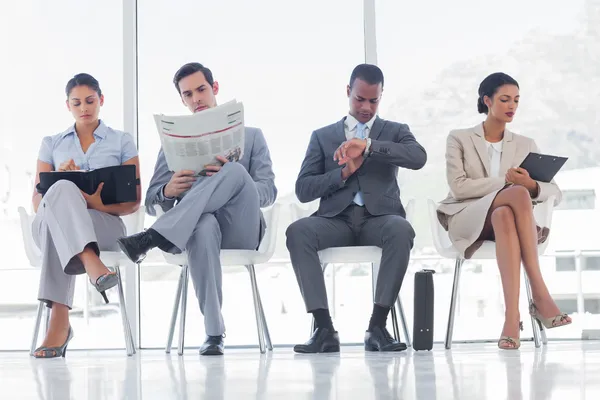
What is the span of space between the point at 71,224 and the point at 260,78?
169 cm

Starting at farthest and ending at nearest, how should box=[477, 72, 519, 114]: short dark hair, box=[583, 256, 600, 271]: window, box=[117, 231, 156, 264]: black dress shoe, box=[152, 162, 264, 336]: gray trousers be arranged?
box=[583, 256, 600, 271]: window
box=[477, 72, 519, 114]: short dark hair
box=[152, 162, 264, 336]: gray trousers
box=[117, 231, 156, 264]: black dress shoe

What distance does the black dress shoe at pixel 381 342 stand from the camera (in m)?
3.21

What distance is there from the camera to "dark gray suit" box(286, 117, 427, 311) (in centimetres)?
336

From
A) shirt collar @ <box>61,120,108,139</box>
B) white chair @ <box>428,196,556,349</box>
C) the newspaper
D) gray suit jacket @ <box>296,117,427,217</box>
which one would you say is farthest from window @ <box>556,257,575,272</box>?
shirt collar @ <box>61,120,108,139</box>

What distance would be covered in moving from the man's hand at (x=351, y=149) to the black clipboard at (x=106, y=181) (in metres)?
0.83

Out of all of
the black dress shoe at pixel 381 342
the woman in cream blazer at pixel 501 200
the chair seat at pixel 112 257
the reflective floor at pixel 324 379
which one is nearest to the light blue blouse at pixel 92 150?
the chair seat at pixel 112 257

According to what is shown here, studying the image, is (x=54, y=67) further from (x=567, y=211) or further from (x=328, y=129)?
(x=567, y=211)

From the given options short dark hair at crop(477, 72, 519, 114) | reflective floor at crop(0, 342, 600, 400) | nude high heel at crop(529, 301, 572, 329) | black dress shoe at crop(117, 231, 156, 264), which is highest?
short dark hair at crop(477, 72, 519, 114)

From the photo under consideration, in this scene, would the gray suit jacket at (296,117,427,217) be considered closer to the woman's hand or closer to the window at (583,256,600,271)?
the woman's hand

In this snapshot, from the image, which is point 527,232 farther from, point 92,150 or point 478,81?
point 92,150

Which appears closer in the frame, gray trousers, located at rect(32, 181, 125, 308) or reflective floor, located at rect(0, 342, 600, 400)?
reflective floor, located at rect(0, 342, 600, 400)

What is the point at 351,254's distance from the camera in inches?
138

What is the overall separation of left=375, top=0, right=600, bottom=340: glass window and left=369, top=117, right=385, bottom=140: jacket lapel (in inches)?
32.7

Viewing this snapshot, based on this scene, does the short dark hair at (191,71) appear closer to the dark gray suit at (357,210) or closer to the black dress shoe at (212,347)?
the dark gray suit at (357,210)
